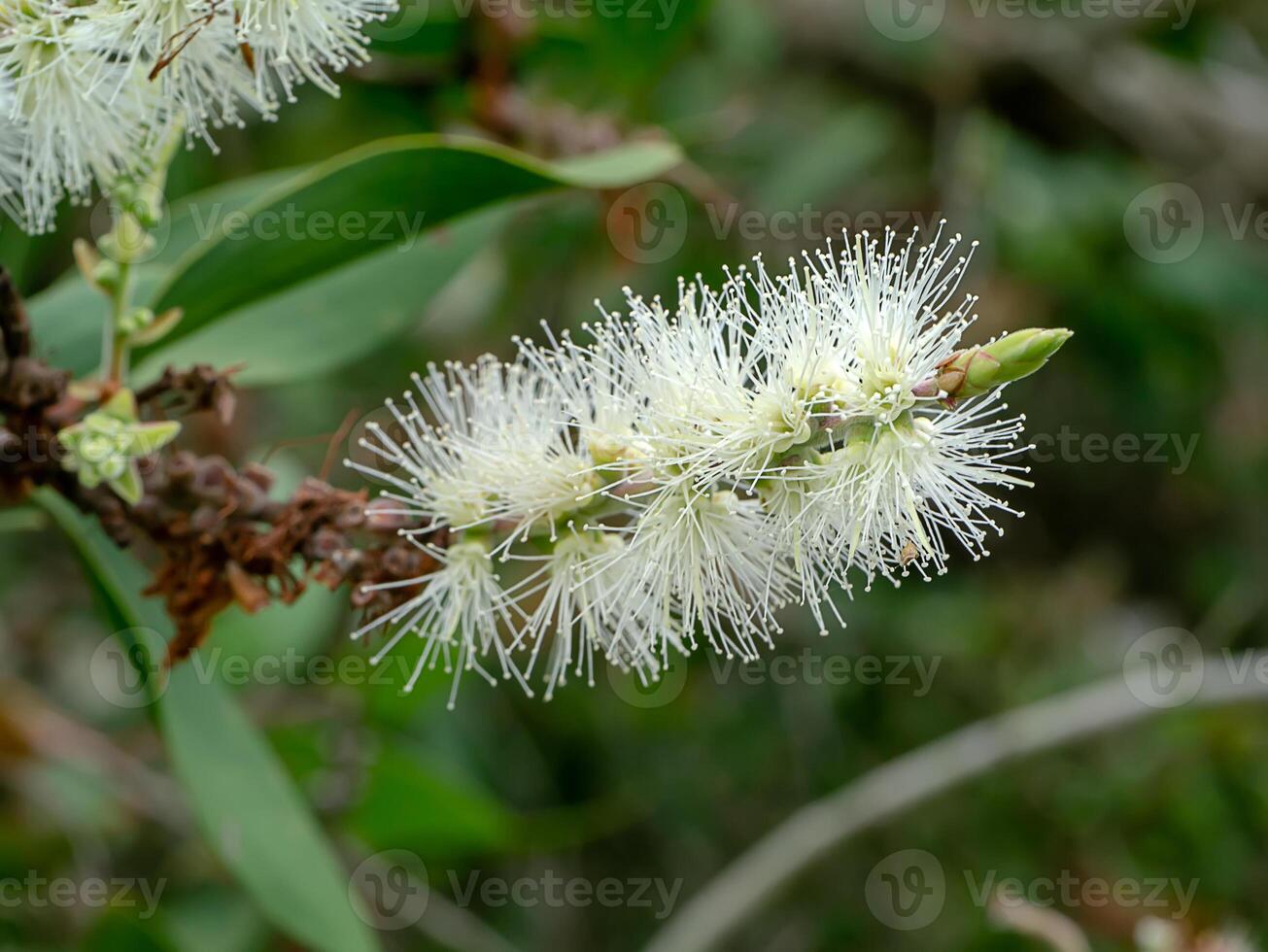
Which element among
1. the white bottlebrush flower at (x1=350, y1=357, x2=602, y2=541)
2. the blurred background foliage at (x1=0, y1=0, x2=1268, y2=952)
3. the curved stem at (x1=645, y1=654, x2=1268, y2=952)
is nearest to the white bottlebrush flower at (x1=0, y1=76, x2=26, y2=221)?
the white bottlebrush flower at (x1=350, y1=357, x2=602, y2=541)

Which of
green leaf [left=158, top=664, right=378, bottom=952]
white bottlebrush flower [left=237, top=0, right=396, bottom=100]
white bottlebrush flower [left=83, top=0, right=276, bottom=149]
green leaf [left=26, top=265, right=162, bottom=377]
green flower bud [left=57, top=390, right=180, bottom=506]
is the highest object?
white bottlebrush flower [left=237, top=0, right=396, bottom=100]

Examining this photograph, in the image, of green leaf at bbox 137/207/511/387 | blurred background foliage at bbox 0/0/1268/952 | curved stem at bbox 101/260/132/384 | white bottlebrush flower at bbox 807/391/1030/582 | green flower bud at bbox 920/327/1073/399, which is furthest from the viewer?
blurred background foliage at bbox 0/0/1268/952

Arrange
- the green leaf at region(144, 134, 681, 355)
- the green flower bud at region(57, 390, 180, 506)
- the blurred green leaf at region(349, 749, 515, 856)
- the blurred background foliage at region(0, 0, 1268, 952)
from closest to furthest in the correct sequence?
the green flower bud at region(57, 390, 180, 506)
the green leaf at region(144, 134, 681, 355)
the blurred green leaf at region(349, 749, 515, 856)
the blurred background foliage at region(0, 0, 1268, 952)

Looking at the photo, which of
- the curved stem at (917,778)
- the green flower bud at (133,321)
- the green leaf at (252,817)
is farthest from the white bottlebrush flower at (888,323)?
the curved stem at (917,778)

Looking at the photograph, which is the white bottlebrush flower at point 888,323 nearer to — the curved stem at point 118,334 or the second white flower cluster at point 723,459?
the second white flower cluster at point 723,459

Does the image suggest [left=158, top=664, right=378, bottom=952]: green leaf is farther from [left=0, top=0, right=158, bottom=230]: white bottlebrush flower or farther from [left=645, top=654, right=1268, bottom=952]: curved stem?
[left=645, top=654, right=1268, bottom=952]: curved stem

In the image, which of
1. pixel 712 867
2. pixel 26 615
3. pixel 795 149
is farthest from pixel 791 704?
pixel 26 615

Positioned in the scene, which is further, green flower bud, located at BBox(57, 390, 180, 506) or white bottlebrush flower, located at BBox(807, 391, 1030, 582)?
green flower bud, located at BBox(57, 390, 180, 506)

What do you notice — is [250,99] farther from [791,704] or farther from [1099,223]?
[1099,223]
